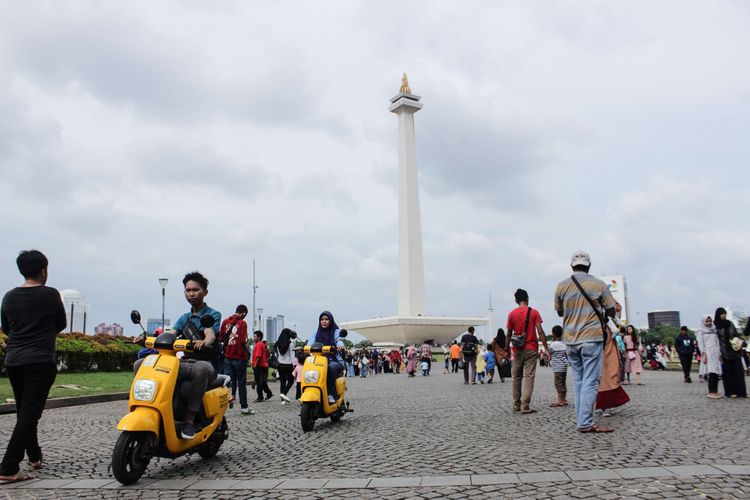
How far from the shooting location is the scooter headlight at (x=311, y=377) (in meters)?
8.51

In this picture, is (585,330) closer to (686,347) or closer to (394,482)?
(394,482)

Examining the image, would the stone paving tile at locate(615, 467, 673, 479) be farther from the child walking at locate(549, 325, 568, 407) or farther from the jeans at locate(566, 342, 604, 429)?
the child walking at locate(549, 325, 568, 407)

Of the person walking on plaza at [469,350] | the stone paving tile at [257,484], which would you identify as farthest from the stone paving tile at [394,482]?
the person walking on plaza at [469,350]

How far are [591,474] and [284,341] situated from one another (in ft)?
27.3

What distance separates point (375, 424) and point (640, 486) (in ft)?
16.0

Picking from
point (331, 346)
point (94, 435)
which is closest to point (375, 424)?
point (331, 346)

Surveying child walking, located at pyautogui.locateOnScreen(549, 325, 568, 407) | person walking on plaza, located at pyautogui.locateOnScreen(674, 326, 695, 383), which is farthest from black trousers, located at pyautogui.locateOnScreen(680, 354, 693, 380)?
child walking, located at pyautogui.locateOnScreen(549, 325, 568, 407)

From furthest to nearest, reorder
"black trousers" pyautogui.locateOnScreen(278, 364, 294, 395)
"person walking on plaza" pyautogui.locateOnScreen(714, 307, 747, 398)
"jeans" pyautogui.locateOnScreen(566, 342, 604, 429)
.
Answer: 1. "black trousers" pyautogui.locateOnScreen(278, 364, 294, 395)
2. "person walking on plaza" pyautogui.locateOnScreen(714, 307, 747, 398)
3. "jeans" pyautogui.locateOnScreen(566, 342, 604, 429)

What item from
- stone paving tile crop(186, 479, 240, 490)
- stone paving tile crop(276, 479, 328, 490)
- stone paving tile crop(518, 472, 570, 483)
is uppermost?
stone paving tile crop(518, 472, 570, 483)

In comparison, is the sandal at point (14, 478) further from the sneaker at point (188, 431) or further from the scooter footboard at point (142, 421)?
the sneaker at point (188, 431)

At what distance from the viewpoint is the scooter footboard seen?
498 centimetres

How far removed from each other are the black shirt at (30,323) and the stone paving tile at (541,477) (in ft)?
13.5

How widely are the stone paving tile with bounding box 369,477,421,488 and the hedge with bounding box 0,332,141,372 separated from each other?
22473mm

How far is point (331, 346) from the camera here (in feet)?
30.0
